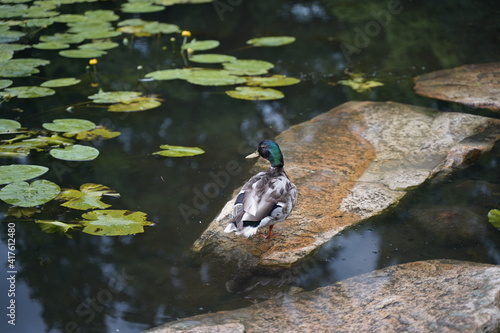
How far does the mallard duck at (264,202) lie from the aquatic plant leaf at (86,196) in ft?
3.12

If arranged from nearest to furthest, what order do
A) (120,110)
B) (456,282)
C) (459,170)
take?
(456,282), (459,170), (120,110)

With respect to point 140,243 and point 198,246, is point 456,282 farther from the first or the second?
point 140,243

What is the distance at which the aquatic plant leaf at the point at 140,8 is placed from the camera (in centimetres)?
805

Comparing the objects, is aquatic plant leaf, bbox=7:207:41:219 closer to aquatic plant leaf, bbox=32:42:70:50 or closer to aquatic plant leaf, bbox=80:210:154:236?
aquatic plant leaf, bbox=80:210:154:236

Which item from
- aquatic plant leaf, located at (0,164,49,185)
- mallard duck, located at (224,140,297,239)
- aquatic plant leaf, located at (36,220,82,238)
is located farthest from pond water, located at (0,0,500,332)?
mallard duck, located at (224,140,297,239)

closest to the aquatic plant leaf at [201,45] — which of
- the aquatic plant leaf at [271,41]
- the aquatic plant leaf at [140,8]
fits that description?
the aquatic plant leaf at [271,41]

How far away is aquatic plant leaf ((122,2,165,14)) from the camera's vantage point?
805 cm

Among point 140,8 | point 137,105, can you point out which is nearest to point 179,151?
point 137,105

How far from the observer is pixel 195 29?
7.86 metres

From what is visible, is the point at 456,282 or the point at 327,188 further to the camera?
the point at 327,188

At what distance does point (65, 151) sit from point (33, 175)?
422mm

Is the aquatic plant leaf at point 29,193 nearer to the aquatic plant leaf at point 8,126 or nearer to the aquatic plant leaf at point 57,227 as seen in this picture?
the aquatic plant leaf at point 57,227

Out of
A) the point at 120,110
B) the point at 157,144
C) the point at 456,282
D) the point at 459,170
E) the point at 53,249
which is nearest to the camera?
the point at 456,282

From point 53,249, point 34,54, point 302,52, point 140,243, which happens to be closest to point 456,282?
point 140,243
